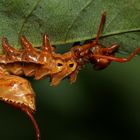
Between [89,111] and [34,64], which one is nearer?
[34,64]

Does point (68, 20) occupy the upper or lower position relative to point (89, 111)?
upper

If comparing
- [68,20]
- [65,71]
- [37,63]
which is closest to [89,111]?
[65,71]

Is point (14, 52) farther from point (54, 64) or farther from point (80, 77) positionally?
point (80, 77)

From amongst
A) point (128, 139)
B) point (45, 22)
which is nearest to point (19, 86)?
point (45, 22)

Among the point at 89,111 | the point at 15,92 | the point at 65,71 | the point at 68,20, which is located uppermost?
the point at 68,20

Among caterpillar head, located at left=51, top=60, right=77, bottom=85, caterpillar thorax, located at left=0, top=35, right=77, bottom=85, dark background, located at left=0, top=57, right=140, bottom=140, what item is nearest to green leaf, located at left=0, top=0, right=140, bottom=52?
caterpillar thorax, located at left=0, top=35, right=77, bottom=85

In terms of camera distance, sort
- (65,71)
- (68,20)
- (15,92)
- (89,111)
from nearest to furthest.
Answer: (68,20), (15,92), (65,71), (89,111)

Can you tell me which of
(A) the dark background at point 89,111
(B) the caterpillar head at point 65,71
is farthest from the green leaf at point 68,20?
(A) the dark background at point 89,111

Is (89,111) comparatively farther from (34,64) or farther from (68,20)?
(68,20)

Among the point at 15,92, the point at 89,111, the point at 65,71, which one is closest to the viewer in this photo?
the point at 15,92
